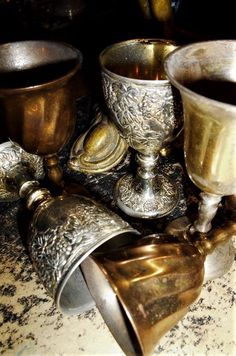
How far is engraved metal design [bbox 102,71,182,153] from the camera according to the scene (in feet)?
2.37

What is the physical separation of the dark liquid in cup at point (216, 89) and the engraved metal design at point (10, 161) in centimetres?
47

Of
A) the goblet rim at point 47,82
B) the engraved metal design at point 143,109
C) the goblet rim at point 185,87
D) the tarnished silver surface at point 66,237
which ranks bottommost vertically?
the tarnished silver surface at point 66,237

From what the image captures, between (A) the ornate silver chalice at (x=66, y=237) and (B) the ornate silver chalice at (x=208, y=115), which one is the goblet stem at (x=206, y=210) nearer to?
(B) the ornate silver chalice at (x=208, y=115)

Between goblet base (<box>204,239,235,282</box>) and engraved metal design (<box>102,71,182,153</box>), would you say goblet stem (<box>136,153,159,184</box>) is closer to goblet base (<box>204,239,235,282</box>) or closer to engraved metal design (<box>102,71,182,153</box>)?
engraved metal design (<box>102,71,182,153</box>)

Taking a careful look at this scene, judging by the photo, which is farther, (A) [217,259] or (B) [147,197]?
(B) [147,197]

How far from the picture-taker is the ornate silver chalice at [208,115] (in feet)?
1.80

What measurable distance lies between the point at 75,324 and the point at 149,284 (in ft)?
0.81

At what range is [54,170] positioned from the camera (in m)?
0.97

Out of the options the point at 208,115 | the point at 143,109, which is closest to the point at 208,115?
the point at 208,115

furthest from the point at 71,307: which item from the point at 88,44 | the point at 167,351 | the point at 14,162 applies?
the point at 88,44

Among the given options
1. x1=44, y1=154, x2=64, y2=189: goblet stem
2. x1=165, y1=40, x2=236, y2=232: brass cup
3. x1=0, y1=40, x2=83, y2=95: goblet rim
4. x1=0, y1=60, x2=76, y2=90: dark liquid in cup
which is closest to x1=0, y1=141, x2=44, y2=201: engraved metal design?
x1=44, y1=154, x2=64, y2=189: goblet stem

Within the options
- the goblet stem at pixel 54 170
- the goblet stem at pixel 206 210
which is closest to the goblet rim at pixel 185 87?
the goblet stem at pixel 206 210

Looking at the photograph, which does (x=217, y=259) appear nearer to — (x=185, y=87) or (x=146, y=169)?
(x=146, y=169)

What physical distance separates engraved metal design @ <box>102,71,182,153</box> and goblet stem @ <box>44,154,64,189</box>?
0.68 feet
